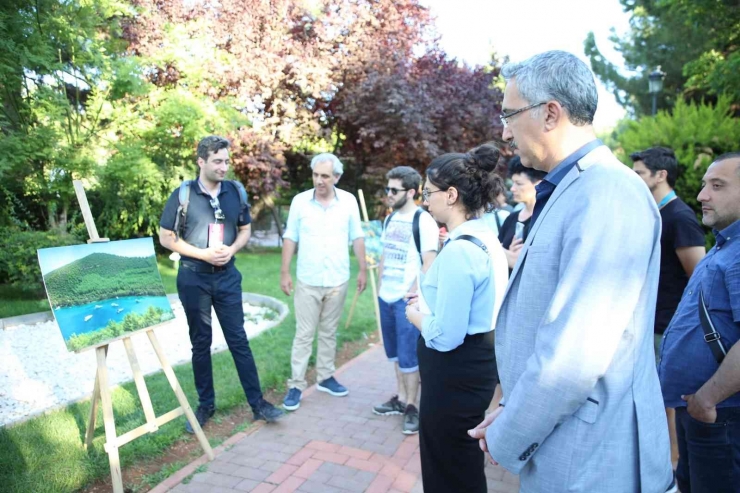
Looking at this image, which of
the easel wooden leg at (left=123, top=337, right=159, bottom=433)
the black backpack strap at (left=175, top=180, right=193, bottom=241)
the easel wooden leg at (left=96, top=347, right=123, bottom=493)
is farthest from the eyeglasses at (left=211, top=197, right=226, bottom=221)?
the easel wooden leg at (left=96, top=347, right=123, bottom=493)

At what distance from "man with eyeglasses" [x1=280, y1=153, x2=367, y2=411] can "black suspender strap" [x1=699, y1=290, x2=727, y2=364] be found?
2992 mm

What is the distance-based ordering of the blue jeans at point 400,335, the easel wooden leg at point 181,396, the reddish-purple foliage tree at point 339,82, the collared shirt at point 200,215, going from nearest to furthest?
the easel wooden leg at point 181,396, the collared shirt at point 200,215, the blue jeans at point 400,335, the reddish-purple foliage tree at point 339,82

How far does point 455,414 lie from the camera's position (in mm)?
2184

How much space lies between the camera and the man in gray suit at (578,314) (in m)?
1.14

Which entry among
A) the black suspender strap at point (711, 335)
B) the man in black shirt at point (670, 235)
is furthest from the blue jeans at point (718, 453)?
the man in black shirt at point (670, 235)

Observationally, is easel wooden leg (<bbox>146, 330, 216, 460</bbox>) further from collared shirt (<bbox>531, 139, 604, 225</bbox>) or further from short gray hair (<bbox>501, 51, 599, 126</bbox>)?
short gray hair (<bbox>501, 51, 599, 126</bbox>)

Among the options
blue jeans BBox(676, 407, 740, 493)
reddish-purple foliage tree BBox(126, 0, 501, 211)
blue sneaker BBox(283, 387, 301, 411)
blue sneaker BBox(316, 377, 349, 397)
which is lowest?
blue sneaker BBox(316, 377, 349, 397)

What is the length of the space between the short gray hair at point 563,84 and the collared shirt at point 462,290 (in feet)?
A: 2.84

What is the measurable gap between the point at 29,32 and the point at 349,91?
39.0ft

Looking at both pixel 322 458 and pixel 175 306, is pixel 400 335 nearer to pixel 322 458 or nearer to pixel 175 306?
pixel 322 458

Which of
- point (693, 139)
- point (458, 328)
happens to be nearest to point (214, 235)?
point (458, 328)

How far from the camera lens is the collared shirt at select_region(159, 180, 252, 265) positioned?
3.77 meters

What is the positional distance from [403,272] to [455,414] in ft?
6.80

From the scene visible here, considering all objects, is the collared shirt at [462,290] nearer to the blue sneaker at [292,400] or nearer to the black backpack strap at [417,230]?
the black backpack strap at [417,230]
